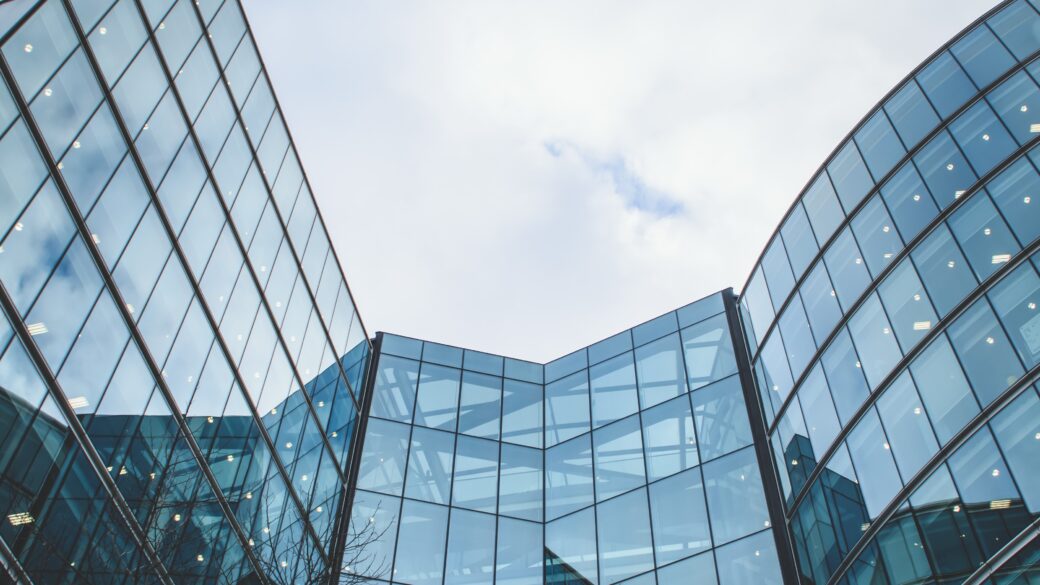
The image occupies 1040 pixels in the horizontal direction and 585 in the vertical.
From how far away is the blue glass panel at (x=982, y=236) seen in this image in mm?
17578

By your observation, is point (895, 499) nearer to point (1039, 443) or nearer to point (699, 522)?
point (1039, 443)

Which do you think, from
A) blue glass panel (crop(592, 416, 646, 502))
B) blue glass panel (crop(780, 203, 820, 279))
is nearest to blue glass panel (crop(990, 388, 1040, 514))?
blue glass panel (crop(780, 203, 820, 279))

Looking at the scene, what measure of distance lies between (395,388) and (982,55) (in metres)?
20.9

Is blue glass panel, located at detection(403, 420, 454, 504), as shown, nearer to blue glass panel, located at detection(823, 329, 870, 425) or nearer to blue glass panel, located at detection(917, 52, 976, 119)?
blue glass panel, located at detection(823, 329, 870, 425)

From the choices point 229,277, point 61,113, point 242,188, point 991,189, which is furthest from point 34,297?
point 991,189

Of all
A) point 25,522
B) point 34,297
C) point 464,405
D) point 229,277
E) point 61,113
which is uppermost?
point 464,405

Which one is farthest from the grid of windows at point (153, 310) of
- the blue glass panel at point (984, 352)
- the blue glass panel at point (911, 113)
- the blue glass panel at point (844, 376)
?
the blue glass panel at point (911, 113)

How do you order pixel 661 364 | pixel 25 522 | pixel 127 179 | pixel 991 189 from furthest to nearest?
pixel 661 364
pixel 991 189
pixel 127 179
pixel 25 522

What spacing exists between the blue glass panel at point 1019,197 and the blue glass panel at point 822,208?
4977mm

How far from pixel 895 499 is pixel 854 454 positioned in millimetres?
1802

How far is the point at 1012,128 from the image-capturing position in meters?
19.3

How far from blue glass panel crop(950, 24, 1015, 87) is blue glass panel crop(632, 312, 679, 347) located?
40.0 feet

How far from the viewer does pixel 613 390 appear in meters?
29.7

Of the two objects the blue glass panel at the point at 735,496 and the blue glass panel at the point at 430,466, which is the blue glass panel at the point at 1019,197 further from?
the blue glass panel at the point at 430,466
